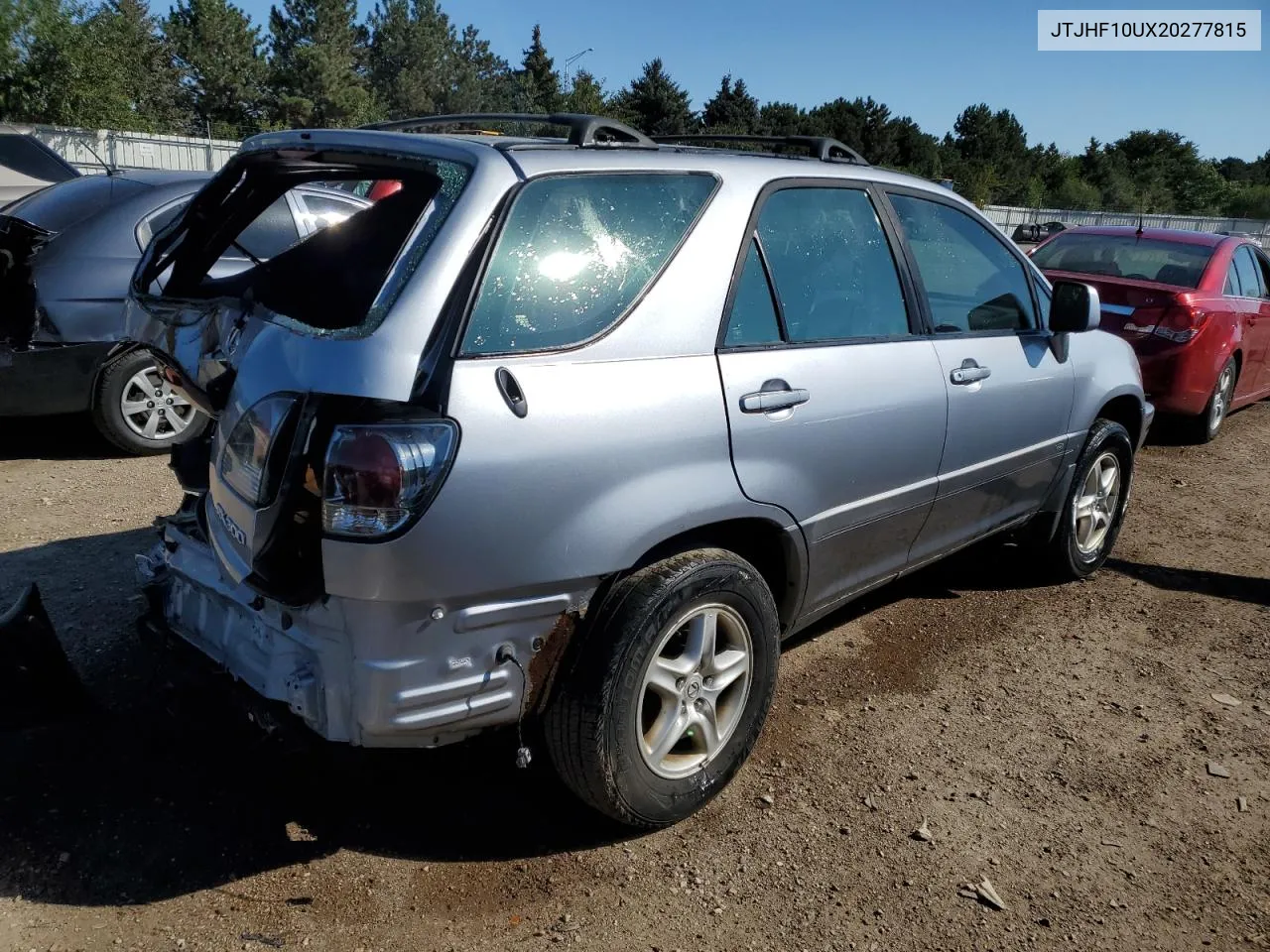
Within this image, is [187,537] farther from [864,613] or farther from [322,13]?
[322,13]

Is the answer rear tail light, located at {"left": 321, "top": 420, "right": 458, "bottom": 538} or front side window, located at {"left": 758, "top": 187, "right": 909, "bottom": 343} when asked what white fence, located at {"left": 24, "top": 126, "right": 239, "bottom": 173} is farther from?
rear tail light, located at {"left": 321, "top": 420, "right": 458, "bottom": 538}

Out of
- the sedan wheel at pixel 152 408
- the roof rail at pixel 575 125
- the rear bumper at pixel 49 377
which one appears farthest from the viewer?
the sedan wheel at pixel 152 408

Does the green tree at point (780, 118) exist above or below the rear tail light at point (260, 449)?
above

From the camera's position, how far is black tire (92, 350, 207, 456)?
5.98m

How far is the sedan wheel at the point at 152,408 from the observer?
242 inches

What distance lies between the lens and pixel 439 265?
94.0 inches

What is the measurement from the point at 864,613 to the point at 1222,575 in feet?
6.91

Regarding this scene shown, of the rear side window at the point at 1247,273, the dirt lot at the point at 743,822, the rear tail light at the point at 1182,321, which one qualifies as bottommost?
the dirt lot at the point at 743,822

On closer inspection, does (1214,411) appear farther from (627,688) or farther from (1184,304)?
(627,688)

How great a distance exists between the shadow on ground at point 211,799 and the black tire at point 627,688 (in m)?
0.22

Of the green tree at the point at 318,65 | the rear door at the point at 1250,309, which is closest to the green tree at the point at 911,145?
the green tree at the point at 318,65

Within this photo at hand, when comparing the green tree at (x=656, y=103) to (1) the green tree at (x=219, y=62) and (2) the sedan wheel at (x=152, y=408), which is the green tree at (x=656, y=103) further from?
(2) the sedan wheel at (x=152, y=408)

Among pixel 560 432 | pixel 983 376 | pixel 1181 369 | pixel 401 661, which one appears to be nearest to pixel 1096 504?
pixel 983 376

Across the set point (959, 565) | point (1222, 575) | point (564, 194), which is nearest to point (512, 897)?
point (564, 194)
